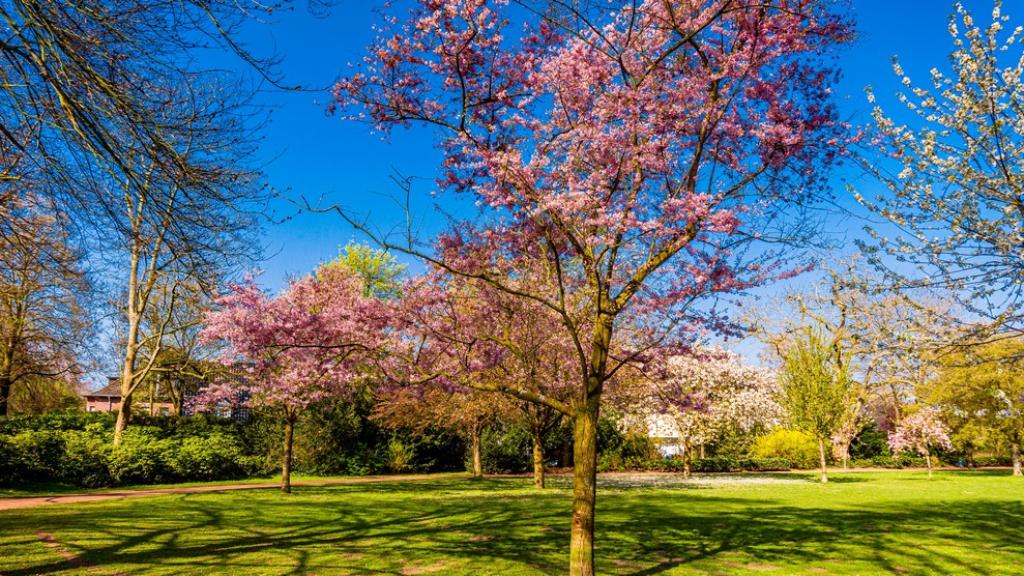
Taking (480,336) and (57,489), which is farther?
(57,489)

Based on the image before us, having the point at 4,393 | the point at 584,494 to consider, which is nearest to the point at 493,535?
the point at 584,494

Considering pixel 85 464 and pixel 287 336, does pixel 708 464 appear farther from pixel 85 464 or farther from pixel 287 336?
pixel 85 464

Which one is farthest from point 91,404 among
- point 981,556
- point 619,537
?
point 981,556

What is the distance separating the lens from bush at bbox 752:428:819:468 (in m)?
34.2

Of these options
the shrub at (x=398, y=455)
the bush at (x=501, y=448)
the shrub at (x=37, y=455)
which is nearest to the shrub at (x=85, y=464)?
the shrub at (x=37, y=455)

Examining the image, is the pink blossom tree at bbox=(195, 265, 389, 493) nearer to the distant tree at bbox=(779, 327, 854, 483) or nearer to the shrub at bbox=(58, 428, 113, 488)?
the shrub at bbox=(58, 428, 113, 488)

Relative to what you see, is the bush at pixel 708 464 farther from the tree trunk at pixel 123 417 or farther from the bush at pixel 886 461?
the tree trunk at pixel 123 417

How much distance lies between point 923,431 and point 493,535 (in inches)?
1037

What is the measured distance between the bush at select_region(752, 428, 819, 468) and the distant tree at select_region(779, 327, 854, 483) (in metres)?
9.39

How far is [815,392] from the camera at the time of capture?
80.4 feet

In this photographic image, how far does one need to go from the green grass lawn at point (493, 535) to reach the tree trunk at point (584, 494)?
1.24 metres

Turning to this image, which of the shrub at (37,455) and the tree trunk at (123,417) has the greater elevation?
the tree trunk at (123,417)

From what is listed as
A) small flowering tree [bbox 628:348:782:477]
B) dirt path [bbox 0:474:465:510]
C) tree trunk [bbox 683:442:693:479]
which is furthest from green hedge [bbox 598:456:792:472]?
dirt path [bbox 0:474:465:510]

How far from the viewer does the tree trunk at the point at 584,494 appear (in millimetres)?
6590
